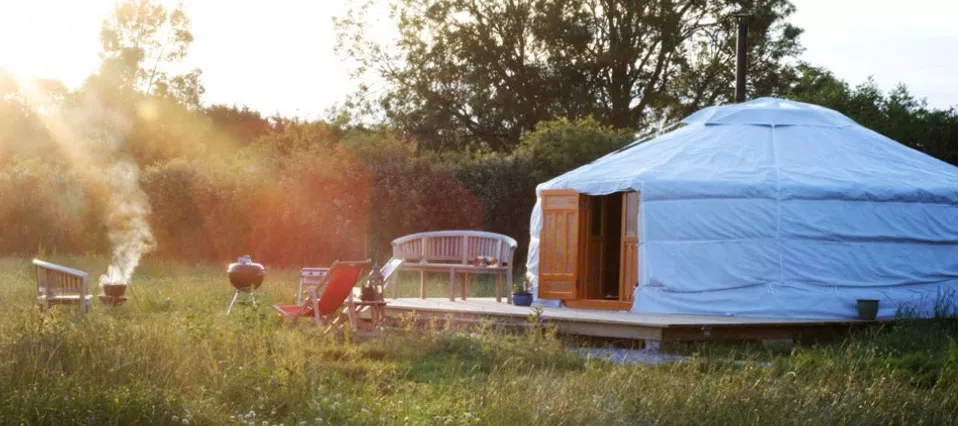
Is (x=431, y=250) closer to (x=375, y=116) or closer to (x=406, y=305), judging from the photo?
(x=406, y=305)

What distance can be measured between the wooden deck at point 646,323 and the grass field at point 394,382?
1.08m

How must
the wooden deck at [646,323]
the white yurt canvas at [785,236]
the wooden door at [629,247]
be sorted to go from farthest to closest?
1. the wooden door at [629,247]
2. the white yurt canvas at [785,236]
3. the wooden deck at [646,323]

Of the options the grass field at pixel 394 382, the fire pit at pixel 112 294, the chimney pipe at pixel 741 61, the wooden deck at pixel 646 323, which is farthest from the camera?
the chimney pipe at pixel 741 61

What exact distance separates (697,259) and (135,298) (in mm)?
4639

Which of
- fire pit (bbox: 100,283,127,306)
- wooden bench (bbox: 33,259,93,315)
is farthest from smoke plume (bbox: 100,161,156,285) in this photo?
wooden bench (bbox: 33,259,93,315)

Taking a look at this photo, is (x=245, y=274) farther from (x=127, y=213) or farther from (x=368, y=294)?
(x=127, y=213)

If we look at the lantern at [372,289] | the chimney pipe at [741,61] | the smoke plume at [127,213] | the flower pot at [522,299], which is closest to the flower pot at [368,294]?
the lantern at [372,289]

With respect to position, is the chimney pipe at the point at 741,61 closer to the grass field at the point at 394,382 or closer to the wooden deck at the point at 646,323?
the wooden deck at the point at 646,323

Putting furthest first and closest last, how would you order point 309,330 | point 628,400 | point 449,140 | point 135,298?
point 449,140
point 135,298
point 309,330
point 628,400

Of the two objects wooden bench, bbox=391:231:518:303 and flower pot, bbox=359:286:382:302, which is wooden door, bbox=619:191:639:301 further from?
flower pot, bbox=359:286:382:302

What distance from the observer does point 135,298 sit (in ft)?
33.8

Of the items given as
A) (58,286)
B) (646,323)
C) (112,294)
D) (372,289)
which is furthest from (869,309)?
(58,286)

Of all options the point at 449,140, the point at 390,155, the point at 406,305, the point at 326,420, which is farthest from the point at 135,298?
the point at 449,140

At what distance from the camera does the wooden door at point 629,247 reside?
36.1 ft
